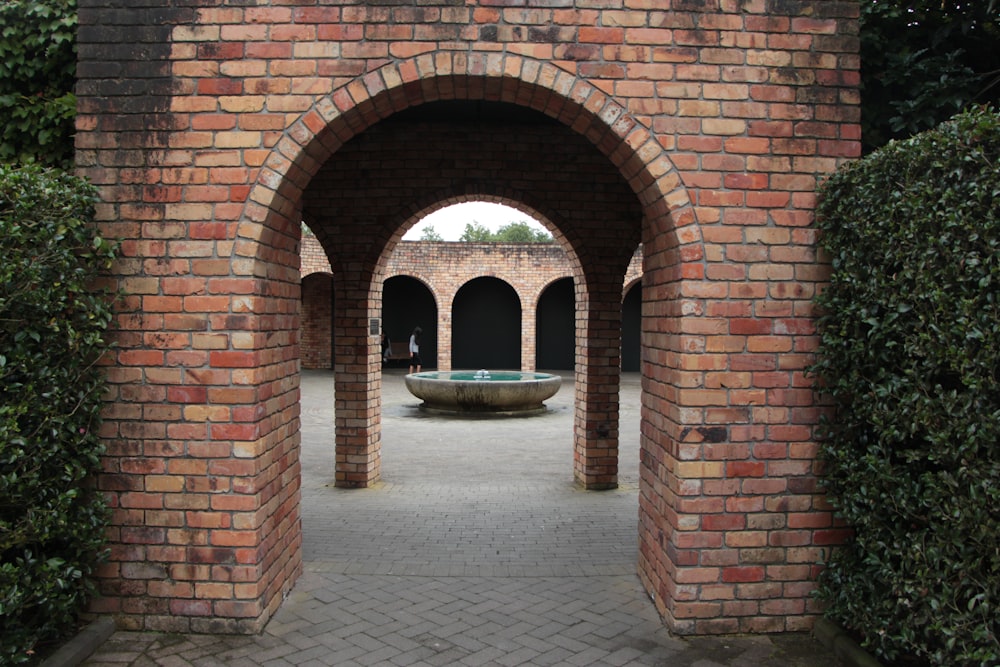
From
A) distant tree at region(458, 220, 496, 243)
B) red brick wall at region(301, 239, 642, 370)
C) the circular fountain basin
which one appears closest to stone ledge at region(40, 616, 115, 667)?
the circular fountain basin

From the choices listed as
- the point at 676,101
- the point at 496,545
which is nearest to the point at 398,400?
the point at 496,545

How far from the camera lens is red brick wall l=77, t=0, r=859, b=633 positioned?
3535 millimetres

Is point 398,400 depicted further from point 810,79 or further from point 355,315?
point 810,79

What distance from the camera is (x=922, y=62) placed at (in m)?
4.19

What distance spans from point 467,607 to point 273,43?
339cm

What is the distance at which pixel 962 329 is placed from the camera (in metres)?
2.48

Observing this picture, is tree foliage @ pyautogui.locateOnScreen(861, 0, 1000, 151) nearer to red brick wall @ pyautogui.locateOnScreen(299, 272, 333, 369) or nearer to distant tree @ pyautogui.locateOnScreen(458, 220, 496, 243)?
red brick wall @ pyautogui.locateOnScreen(299, 272, 333, 369)

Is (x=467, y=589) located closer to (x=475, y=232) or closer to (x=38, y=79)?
(x=38, y=79)

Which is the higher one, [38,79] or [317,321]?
[38,79]

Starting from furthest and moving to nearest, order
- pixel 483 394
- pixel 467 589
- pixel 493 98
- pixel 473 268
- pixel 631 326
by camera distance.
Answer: pixel 631 326 < pixel 473 268 < pixel 483 394 < pixel 467 589 < pixel 493 98

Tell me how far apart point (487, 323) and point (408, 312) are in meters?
2.87

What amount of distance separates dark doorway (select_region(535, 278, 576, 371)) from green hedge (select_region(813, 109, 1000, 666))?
20.0 m

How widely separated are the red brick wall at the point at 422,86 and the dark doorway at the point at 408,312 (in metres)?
20.1

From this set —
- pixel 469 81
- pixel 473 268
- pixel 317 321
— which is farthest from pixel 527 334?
pixel 469 81
